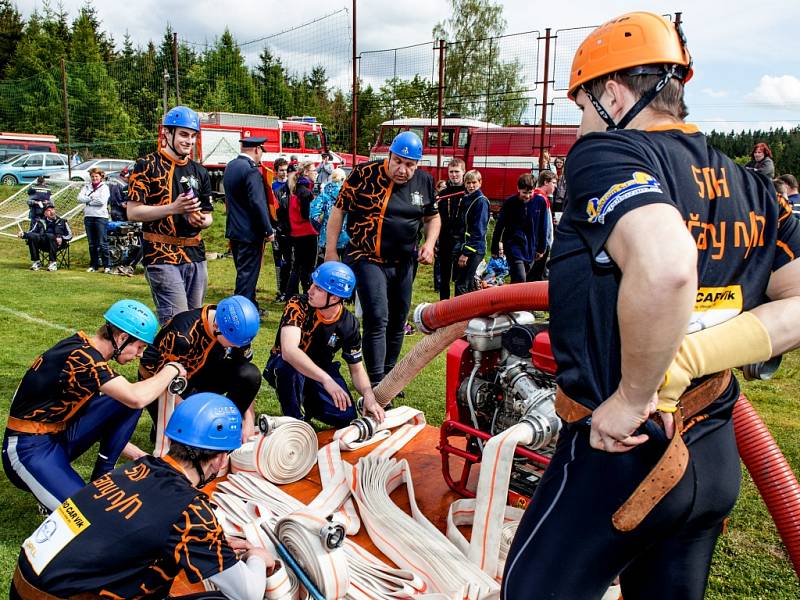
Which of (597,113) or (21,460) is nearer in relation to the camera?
(597,113)

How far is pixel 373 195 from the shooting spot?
16.7 feet

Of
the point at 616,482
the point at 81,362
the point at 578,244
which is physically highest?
the point at 578,244

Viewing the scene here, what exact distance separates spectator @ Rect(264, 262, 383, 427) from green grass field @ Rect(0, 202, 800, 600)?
28.8 inches

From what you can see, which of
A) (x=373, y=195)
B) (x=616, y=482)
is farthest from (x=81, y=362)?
(x=616, y=482)

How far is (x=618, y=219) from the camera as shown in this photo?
1317mm

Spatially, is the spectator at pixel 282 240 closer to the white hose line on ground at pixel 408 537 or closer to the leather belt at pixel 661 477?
the white hose line on ground at pixel 408 537

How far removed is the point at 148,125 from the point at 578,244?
3670 cm

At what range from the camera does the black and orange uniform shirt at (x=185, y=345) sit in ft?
13.7

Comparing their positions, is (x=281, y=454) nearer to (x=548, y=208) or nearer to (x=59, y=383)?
(x=59, y=383)

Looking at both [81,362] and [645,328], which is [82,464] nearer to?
[81,362]

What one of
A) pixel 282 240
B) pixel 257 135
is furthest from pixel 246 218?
pixel 257 135

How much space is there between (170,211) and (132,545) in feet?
10.3

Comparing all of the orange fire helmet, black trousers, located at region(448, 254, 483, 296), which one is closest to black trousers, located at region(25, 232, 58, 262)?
black trousers, located at region(448, 254, 483, 296)

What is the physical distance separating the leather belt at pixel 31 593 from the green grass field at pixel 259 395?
31.0 inches
